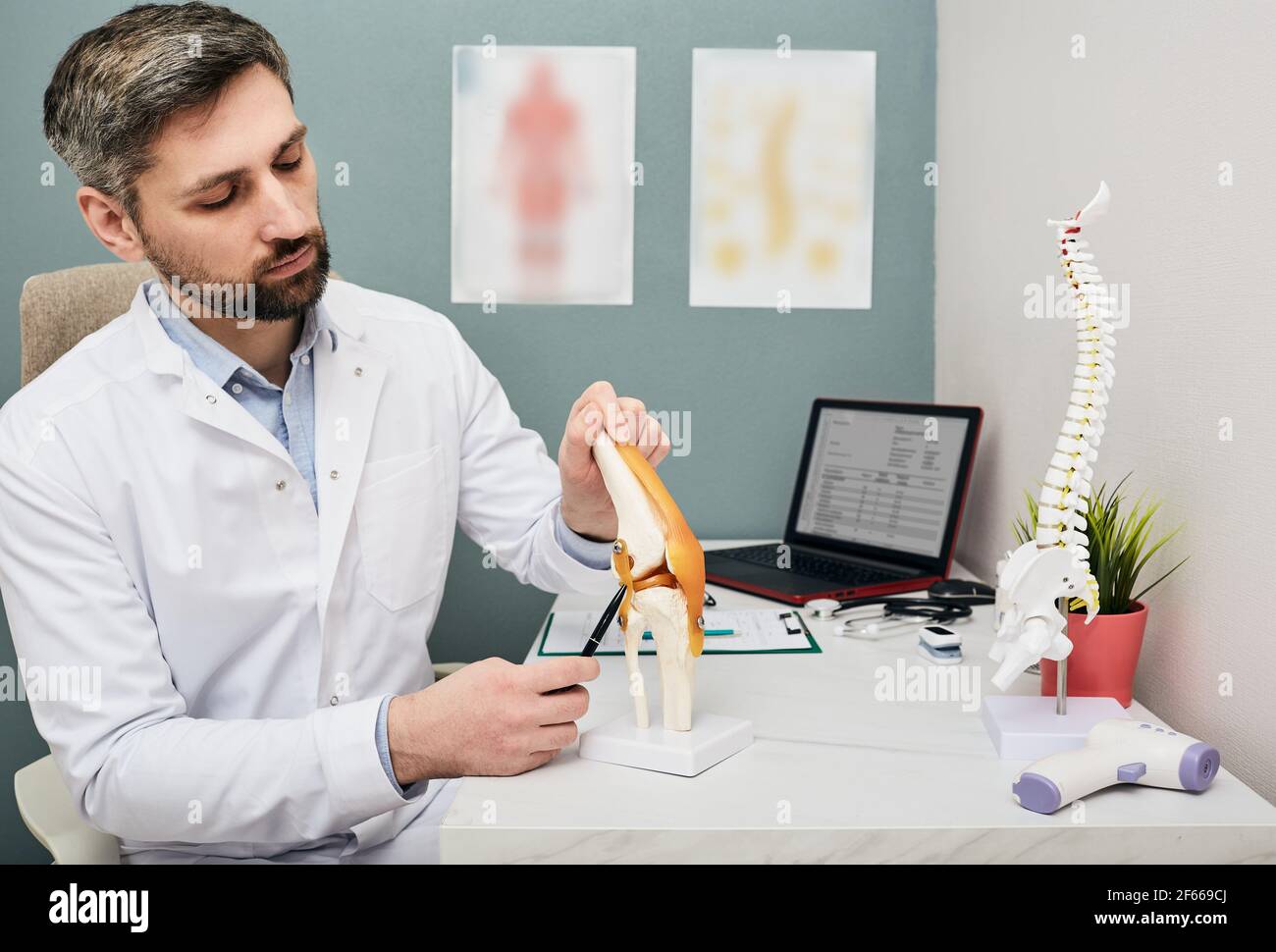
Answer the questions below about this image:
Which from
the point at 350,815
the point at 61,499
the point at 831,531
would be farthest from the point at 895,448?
the point at 61,499

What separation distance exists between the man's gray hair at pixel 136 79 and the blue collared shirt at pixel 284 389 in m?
0.13

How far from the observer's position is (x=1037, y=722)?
89 cm

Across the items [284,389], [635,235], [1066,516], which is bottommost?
[1066,516]

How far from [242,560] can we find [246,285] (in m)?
0.31

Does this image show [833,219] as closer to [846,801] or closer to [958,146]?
[958,146]

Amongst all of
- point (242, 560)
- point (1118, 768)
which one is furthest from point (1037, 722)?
point (242, 560)

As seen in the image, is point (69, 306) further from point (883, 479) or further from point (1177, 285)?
point (1177, 285)

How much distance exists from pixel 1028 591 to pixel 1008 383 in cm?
68

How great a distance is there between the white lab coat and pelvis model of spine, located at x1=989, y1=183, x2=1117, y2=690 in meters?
0.52

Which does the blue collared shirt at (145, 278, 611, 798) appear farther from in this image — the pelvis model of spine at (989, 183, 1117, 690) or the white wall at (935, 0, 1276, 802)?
the white wall at (935, 0, 1276, 802)

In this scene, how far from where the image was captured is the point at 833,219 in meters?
1.77

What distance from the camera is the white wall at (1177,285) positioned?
847 mm

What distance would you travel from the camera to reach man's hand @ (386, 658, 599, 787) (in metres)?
0.85

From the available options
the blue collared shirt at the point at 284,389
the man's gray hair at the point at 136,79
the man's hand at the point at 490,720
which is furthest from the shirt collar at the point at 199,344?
the man's hand at the point at 490,720
